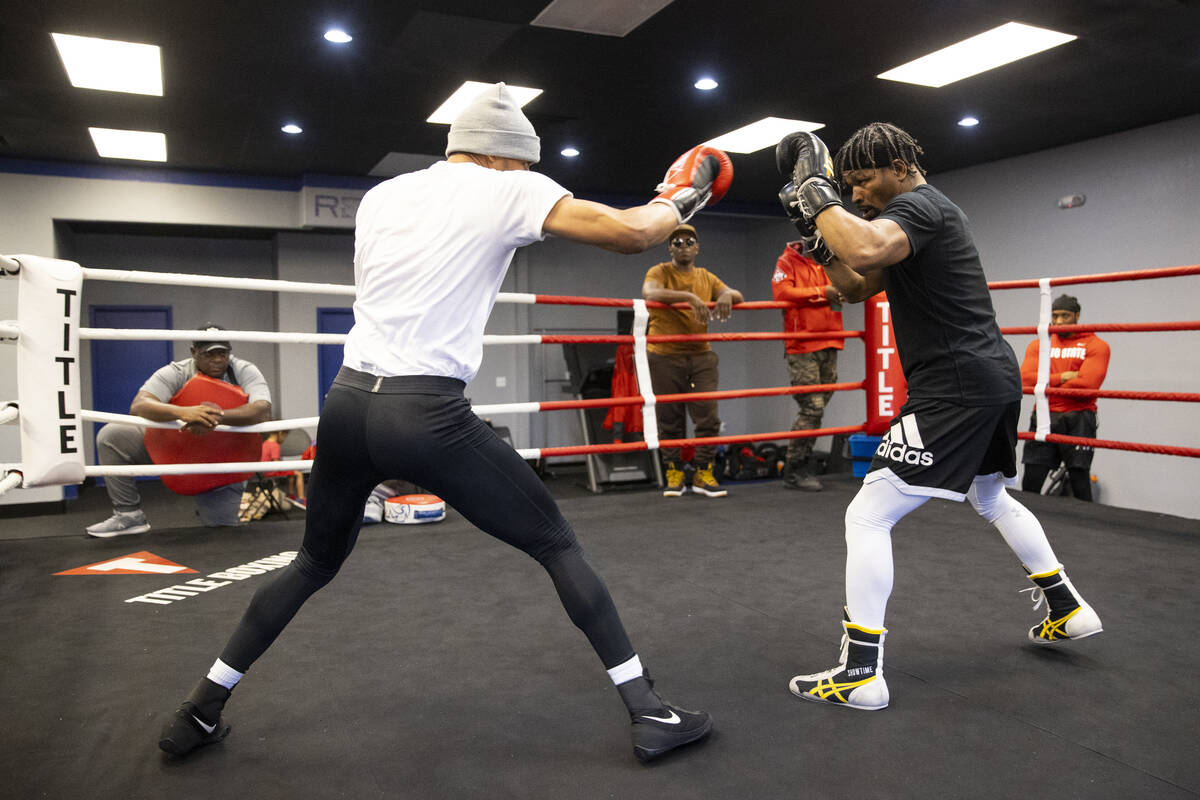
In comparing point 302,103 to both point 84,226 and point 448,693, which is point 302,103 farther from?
point 448,693

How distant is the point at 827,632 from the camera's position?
203 centimetres

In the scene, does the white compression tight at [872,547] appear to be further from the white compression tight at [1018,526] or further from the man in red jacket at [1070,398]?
the man in red jacket at [1070,398]

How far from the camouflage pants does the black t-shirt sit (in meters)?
2.44

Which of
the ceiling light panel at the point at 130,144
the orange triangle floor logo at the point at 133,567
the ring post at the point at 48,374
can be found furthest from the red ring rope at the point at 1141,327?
the ceiling light panel at the point at 130,144

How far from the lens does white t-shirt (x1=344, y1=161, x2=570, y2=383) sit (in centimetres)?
135

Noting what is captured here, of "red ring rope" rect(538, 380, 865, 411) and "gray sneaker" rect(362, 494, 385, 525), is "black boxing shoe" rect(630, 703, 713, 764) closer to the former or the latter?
"red ring rope" rect(538, 380, 865, 411)

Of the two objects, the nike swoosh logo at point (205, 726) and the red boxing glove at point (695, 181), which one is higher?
the red boxing glove at point (695, 181)

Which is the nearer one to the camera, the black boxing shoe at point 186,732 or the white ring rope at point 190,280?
the black boxing shoe at point 186,732

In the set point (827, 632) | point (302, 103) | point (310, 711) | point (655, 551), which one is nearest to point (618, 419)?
point (302, 103)

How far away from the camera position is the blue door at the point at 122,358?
8.11 meters

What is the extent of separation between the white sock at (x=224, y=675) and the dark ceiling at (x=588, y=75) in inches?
130

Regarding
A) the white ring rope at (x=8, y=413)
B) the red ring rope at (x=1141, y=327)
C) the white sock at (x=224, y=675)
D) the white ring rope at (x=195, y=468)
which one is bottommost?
the white sock at (x=224, y=675)

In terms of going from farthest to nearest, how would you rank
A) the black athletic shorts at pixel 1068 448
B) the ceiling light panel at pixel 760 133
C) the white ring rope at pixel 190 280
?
1. the ceiling light panel at pixel 760 133
2. the black athletic shorts at pixel 1068 448
3. the white ring rope at pixel 190 280

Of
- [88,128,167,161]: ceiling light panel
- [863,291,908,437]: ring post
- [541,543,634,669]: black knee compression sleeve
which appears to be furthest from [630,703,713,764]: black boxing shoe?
[88,128,167,161]: ceiling light panel
